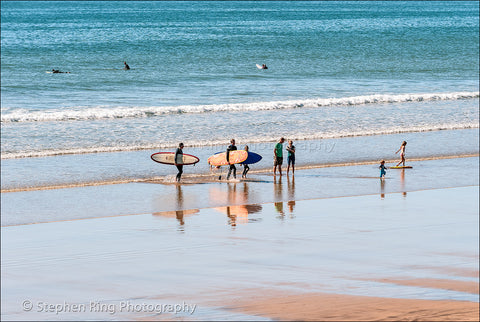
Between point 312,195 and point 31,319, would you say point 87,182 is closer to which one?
point 312,195

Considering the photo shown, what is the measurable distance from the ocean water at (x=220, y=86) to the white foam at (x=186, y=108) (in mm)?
A: 111

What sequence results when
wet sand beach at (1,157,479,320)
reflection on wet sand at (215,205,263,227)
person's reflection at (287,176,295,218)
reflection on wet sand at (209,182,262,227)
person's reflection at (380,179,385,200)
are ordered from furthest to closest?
1. person's reflection at (380,179,385,200)
2. person's reflection at (287,176,295,218)
3. reflection on wet sand at (209,182,262,227)
4. reflection on wet sand at (215,205,263,227)
5. wet sand beach at (1,157,479,320)

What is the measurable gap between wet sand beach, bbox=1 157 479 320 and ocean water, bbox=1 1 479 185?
5.94m

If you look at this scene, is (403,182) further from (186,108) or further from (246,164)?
(186,108)

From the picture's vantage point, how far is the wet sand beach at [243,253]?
38.2 ft

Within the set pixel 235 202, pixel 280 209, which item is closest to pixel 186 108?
pixel 235 202

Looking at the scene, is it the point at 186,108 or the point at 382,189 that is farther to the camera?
the point at 186,108

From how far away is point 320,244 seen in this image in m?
→ 15.2

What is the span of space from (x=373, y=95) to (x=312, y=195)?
28.2 metres

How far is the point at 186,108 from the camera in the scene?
137 feet

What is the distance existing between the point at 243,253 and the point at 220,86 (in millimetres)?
40248

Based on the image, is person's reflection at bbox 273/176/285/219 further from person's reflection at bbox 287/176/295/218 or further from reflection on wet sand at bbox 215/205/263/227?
reflection on wet sand at bbox 215/205/263/227

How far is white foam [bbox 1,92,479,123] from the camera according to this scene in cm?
3831

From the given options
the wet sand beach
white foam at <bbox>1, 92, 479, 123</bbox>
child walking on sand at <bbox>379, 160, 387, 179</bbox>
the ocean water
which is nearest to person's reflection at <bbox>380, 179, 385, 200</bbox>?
the wet sand beach
